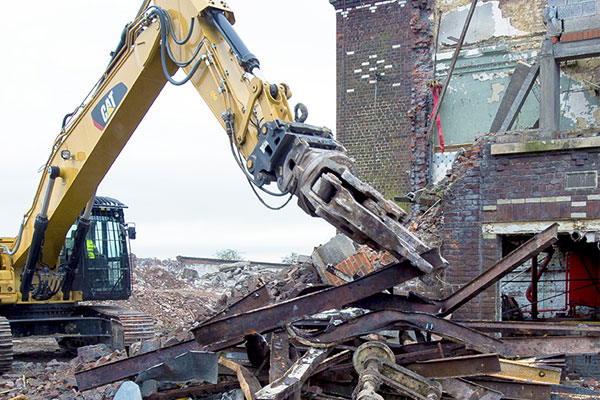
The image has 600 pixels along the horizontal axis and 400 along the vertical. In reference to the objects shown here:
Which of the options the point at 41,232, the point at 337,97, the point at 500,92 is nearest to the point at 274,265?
the point at 337,97

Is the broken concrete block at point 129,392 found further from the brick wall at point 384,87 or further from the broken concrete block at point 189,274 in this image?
the broken concrete block at point 189,274

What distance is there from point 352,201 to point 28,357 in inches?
382

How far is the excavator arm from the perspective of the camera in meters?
5.38

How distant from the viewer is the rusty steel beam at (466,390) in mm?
5320

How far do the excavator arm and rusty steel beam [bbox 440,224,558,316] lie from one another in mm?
1113

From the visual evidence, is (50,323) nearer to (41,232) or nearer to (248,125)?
(41,232)

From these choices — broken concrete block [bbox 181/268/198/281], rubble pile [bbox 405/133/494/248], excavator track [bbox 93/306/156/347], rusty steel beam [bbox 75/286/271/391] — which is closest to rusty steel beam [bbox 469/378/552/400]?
rusty steel beam [bbox 75/286/271/391]

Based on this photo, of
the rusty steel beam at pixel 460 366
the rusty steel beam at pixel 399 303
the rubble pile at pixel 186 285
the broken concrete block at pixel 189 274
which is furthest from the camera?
the broken concrete block at pixel 189 274

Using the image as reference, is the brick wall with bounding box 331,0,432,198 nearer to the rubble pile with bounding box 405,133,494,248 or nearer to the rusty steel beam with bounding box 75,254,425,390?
the rubble pile with bounding box 405,133,494,248

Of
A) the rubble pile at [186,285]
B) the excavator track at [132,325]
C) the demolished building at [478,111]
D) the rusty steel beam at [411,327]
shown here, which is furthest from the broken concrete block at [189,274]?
the rusty steel beam at [411,327]

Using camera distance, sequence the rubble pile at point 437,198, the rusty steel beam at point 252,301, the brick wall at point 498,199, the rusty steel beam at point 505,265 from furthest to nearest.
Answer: the rubble pile at point 437,198 < the brick wall at point 498,199 < the rusty steel beam at point 252,301 < the rusty steel beam at point 505,265

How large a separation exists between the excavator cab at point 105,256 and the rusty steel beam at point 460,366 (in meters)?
7.67

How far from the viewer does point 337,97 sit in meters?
18.5

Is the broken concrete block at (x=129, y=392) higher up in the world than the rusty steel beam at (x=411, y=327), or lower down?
lower down
